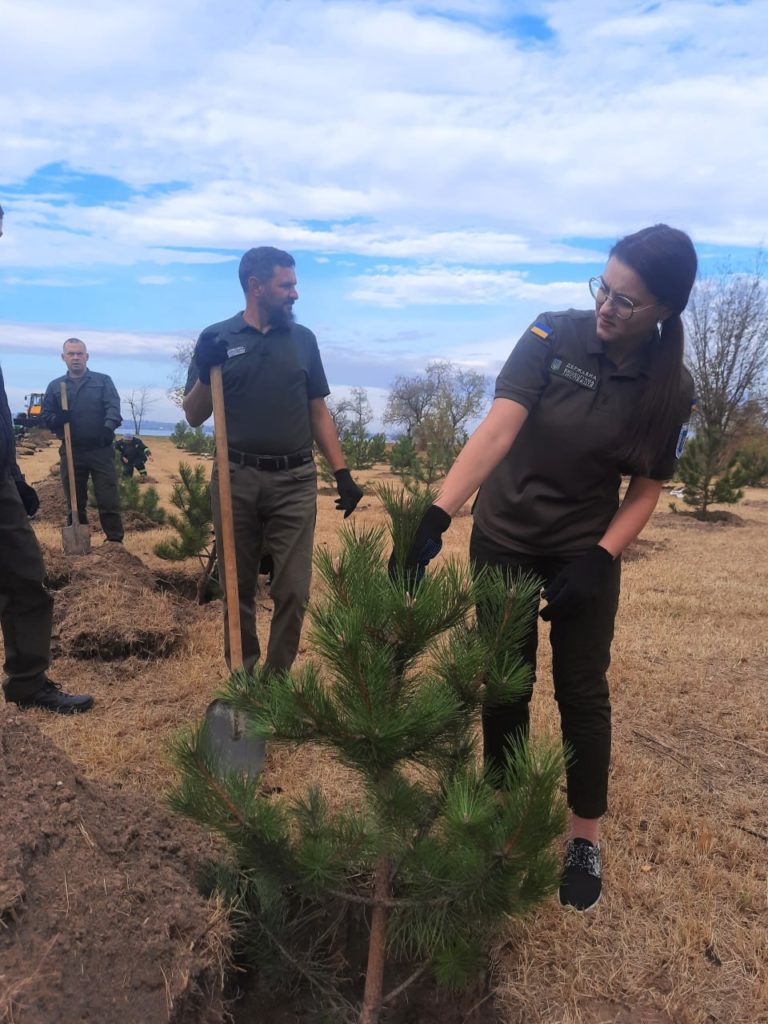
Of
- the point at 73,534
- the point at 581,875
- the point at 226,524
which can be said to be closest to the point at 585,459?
the point at 581,875

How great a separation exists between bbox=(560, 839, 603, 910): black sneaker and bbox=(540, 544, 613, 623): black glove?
2.72 ft

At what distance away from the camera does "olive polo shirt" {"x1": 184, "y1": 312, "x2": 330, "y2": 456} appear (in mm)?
3486

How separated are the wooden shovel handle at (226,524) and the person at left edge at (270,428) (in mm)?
190

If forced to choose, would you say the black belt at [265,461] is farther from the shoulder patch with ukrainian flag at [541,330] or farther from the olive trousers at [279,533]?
the shoulder patch with ukrainian flag at [541,330]

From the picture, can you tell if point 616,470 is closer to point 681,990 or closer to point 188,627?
point 681,990

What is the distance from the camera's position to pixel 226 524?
3.15m

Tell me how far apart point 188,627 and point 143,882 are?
348 cm

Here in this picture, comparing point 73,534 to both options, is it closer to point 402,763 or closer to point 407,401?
point 402,763

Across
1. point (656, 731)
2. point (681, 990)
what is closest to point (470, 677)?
point (681, 990)

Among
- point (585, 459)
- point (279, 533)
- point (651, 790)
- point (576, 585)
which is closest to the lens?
point (576, 585)

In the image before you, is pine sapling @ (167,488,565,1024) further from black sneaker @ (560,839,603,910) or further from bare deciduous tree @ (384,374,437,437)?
bare deciduous tree @ (384,374,437,437)

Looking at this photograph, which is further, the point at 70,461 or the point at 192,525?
the point at 70,461

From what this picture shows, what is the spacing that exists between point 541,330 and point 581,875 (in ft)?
5.34

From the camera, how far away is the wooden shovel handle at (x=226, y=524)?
3.08 meters
